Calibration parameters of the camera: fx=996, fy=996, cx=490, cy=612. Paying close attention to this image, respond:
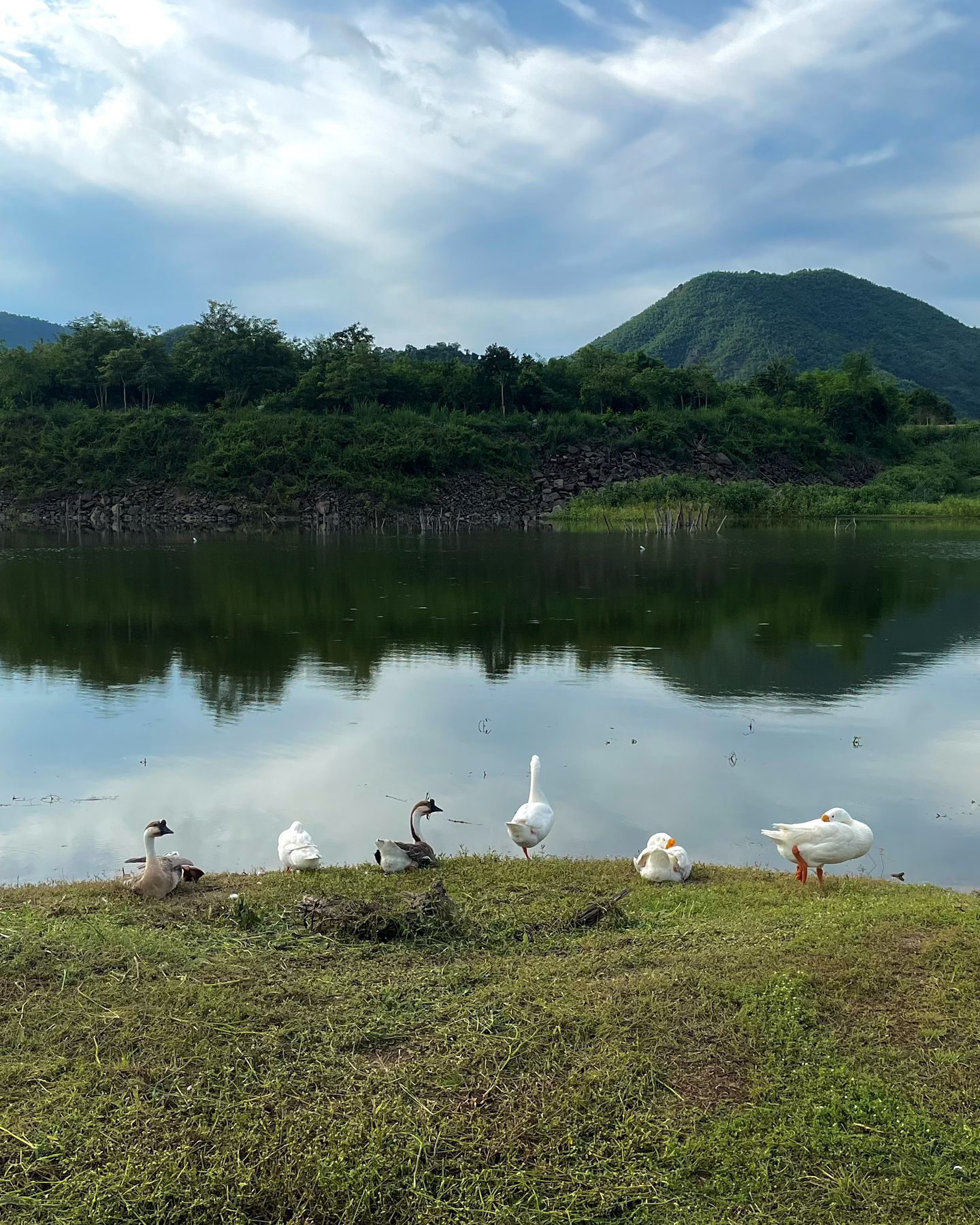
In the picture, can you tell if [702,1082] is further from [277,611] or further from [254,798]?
[277,611]

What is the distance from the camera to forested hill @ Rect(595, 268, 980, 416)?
14700 centimetres

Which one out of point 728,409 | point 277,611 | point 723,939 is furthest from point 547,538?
point 723,939

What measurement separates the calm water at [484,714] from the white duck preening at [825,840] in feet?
→ 4.12

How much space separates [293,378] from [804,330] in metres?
101

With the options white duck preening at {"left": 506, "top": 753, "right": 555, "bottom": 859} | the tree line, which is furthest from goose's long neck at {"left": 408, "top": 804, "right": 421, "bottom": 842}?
the tree line

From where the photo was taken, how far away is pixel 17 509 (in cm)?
6725

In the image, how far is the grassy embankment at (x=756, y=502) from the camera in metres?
61.9

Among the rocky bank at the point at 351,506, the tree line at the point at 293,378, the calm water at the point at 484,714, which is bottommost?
the calm water at the point at 484,714

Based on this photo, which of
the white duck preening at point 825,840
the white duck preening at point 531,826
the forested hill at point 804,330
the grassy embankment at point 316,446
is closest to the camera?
the white duck preening at point 825,840

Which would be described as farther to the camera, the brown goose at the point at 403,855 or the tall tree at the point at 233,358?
the tall tree at the point at 233,358

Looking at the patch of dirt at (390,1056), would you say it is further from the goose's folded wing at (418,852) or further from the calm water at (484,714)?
the calm water at (484,714)

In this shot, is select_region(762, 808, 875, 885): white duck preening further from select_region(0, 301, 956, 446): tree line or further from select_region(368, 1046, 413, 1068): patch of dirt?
select_region(0, 301, 956, 446): tree line

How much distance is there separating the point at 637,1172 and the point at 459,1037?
119 centimetres

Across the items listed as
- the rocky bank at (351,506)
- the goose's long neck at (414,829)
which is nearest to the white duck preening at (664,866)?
the goose's long neck at (414,829)
